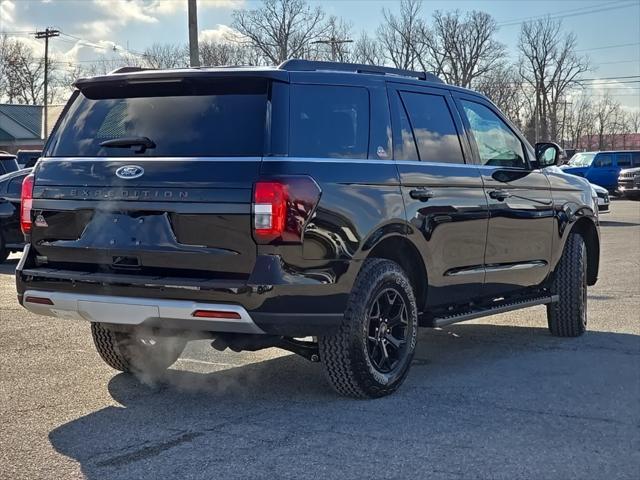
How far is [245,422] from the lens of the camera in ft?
15.7

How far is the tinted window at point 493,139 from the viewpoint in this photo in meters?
6.54

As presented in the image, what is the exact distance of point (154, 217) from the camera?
15.6 ft

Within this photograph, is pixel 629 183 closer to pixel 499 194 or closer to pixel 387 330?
pixel 499 194

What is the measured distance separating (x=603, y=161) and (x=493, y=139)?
29225mm

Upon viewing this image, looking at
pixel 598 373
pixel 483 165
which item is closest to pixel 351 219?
pixel 483 165

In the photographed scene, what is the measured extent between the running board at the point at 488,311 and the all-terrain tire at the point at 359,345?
0.64 metres

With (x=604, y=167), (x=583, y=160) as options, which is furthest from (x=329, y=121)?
(x=583, y=160)

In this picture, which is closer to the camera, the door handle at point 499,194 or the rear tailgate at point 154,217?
the rear tailgate at point 154,217

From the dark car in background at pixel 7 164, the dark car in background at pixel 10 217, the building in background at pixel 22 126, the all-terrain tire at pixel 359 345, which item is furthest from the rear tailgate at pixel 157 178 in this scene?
the building in background at pixel 22 126

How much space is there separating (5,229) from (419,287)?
939cm

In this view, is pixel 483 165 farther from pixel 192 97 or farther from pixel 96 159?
pixel 96 159

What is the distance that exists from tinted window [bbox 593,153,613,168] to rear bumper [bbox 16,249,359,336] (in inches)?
1232

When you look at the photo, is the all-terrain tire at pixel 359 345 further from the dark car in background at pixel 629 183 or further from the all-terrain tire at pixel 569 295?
the dark car in background at pixel 629 183

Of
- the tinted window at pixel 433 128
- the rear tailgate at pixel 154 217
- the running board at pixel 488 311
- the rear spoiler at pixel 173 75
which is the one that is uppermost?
the rear spoiler at pixel 173 75
